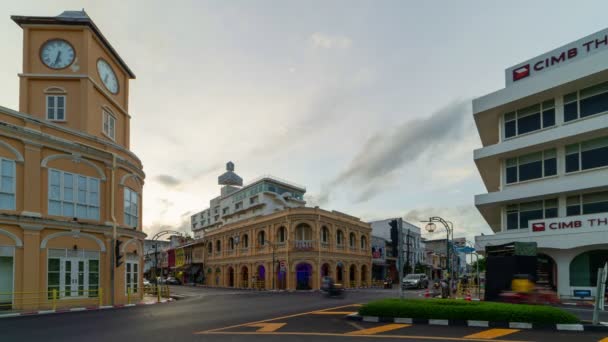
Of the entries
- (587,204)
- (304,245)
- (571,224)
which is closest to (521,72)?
(587,204)

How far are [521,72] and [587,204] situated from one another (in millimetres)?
10110

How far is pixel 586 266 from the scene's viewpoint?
27.5 metres

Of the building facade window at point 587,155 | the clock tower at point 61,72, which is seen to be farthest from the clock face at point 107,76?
the building facade window at point 587,155

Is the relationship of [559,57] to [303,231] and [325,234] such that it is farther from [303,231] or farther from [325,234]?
[325,234]

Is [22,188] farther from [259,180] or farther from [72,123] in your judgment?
Answer: [259,180]

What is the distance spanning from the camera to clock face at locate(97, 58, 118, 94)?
105ft

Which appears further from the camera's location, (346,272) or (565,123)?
(346,272)

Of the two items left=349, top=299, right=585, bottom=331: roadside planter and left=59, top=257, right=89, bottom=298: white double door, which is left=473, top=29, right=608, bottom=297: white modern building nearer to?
left=349, top=299, right=585, bottom=331: roadside planter

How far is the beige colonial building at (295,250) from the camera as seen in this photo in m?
54.8

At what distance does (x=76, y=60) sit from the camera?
29953mm

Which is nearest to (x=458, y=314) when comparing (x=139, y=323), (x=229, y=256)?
(x=139, y=323)

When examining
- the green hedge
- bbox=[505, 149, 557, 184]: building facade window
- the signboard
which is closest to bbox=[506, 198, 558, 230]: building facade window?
bbox=[505, 149, 557, 184]: building facade window

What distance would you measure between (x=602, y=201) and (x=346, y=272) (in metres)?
36.3

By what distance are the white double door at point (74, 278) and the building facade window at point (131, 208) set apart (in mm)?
4633
